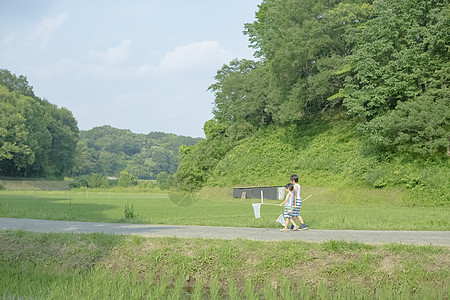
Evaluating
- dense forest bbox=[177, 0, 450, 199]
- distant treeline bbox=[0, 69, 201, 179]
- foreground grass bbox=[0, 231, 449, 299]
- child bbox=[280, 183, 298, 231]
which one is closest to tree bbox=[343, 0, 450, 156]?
dense forest bbox=[177, 0, 450, 199]

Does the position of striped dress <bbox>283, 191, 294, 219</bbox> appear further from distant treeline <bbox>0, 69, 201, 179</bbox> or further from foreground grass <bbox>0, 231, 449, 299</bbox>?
distant treeline <bbox>0, 69, 201, 179</bbox>

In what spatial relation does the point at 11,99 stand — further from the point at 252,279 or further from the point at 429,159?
the point at 252,279

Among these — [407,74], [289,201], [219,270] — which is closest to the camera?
[219,270]

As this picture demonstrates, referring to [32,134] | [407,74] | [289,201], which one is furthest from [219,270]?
[32,134]

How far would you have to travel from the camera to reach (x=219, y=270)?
998 cm

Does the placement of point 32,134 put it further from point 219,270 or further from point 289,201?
point 219,270

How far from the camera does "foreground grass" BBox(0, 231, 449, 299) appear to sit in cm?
855

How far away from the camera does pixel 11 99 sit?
98188 millimetres

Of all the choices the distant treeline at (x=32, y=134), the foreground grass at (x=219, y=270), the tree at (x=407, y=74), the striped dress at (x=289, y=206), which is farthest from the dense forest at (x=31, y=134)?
the foreground grass at (x=219, y=270)

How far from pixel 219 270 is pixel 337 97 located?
34.7 m

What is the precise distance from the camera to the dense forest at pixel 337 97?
1252 inches

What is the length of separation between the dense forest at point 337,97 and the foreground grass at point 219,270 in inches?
891

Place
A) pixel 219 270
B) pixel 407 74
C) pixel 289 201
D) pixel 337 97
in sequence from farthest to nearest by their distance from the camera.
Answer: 1. pixel 337 97
2. pixel 407 74
3. pixel 289 201
4. pixel 219 270

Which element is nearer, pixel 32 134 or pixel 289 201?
pixel 289 201
